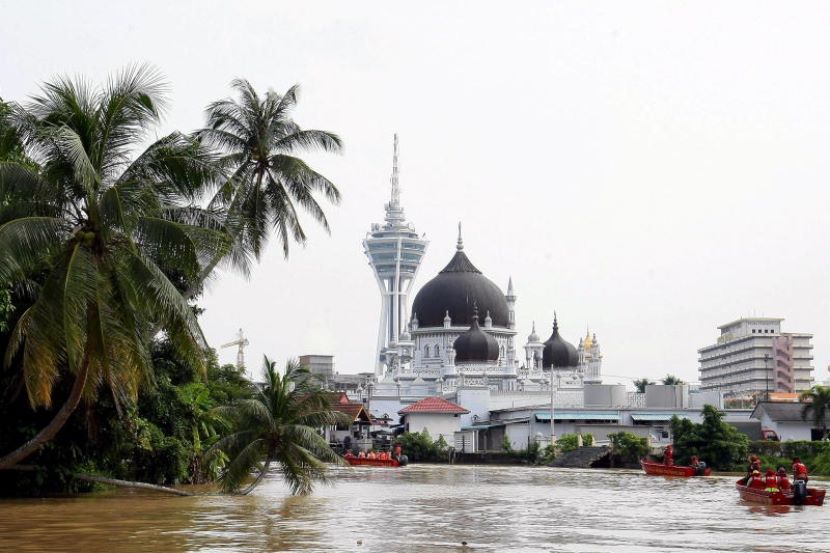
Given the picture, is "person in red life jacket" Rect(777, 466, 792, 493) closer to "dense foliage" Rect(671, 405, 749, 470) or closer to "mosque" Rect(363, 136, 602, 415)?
"dense foliage" Rect(671, 405, 749, 470)

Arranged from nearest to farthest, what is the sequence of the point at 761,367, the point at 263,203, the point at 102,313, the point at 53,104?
the point at 102,313 → the point at 53,104 → the point at 263,203 → the point at 761,367

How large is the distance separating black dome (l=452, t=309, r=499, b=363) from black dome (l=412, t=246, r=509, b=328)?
511 centimetres

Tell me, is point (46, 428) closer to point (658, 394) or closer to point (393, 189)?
point (658, 394)

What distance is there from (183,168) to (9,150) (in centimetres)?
362

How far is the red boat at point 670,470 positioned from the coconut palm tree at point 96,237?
3440cm

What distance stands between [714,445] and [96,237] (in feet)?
151

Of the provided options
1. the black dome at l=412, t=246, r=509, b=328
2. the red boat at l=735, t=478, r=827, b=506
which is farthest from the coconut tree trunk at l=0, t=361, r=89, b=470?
the black dome at l=412, t=246, r=509, b=328

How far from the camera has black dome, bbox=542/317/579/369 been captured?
413 feet

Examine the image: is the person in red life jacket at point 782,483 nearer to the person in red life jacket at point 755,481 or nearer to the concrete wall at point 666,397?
the person in red life jacket at point 755,481

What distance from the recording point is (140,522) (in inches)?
1005

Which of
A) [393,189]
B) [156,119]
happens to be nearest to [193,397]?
[156,119]

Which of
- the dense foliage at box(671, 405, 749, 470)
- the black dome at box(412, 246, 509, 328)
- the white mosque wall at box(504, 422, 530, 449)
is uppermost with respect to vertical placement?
the black dome at box(412, 246, 509, 328)

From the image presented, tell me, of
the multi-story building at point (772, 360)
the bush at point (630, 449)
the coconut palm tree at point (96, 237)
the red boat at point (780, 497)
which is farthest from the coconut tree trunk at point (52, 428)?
the multi-story building at point (772, 360)

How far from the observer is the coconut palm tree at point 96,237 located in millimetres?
23531
